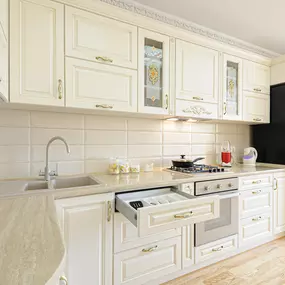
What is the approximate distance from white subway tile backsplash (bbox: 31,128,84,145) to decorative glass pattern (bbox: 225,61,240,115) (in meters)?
1.64

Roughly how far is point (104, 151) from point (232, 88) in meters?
1.64

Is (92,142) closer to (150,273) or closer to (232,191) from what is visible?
(150,273)

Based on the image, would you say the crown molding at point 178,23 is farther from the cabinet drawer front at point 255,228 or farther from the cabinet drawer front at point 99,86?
the cabinet drawer front at point 255,228

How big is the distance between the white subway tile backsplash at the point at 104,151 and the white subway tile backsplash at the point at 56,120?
9.2 inches

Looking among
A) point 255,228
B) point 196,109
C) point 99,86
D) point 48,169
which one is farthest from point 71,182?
point 255,228

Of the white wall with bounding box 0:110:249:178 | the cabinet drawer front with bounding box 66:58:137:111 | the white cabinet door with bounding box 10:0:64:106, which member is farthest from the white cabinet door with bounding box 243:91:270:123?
the white cabinet door with bounding box 10:0:64:106

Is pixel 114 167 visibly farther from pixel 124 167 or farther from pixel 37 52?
pixel 37 52

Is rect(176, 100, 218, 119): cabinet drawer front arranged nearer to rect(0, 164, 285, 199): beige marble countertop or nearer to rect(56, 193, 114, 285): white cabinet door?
rect(0, 164, 285, 199): beige marble countertop

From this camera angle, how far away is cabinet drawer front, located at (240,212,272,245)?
2.06 meters

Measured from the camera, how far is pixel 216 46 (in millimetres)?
2139

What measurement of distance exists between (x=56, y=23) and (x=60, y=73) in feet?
1.14

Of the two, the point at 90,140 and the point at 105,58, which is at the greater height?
the point at 105,58

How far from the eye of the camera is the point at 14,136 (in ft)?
5.30

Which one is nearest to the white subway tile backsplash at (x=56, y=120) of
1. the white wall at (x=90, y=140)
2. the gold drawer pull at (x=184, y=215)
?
the white wall at (x=90, y=140)
